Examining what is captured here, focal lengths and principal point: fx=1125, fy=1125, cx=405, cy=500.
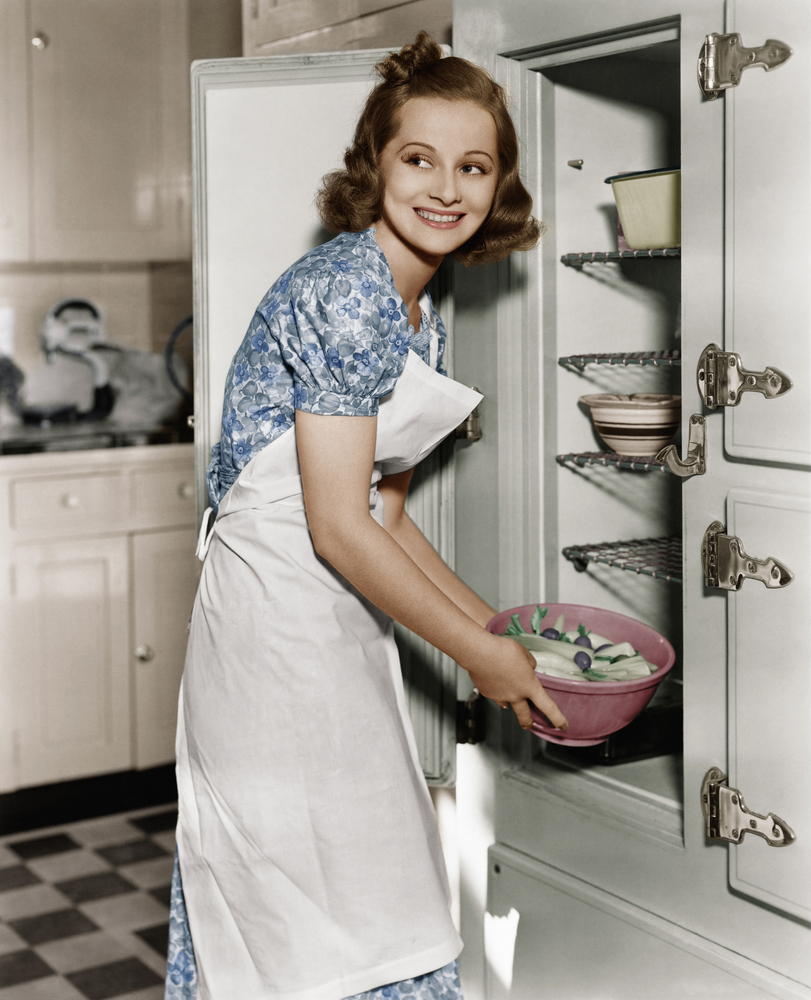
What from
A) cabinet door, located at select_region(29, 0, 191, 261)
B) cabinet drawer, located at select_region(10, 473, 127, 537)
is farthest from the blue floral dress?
cabinet door, located at select_region(29, 0, 191, 261)

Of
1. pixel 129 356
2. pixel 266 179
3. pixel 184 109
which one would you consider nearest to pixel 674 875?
pixel 266 179

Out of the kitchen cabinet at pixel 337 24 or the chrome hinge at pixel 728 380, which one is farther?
the kitchen cabinet at pixel 337 24

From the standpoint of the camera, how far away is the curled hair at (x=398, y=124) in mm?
1501

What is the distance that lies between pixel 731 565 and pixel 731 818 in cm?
35

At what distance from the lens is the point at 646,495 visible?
83.1 inches

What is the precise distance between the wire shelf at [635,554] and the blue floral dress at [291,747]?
1.68 ft

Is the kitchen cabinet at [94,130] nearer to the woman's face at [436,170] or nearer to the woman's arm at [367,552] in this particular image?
the woman's face at [436,170]

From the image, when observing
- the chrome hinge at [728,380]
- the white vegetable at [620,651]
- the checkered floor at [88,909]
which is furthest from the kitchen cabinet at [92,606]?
the chrome hinge at [728,380]

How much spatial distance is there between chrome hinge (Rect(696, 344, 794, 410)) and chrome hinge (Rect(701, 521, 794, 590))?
0.17 metres

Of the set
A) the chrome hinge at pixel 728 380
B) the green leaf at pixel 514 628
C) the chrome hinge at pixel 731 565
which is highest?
Result: the chrome hinge at pixel 728 380

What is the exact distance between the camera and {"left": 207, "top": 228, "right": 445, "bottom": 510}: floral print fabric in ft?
4.55

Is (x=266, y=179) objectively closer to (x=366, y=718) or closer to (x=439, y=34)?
(x=439, y=34)

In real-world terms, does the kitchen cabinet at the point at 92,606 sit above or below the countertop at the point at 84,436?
below

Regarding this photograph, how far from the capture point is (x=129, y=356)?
373cm
